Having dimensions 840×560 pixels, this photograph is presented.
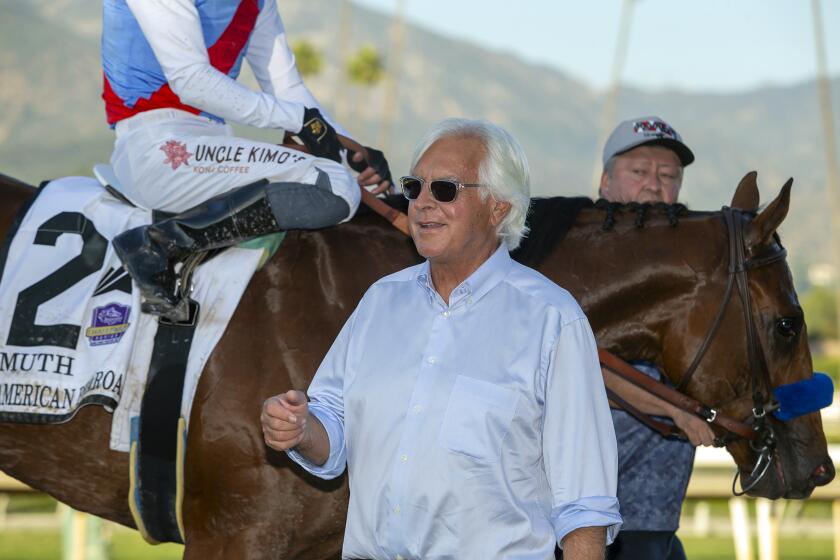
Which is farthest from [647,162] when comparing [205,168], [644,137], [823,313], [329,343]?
[823,313]

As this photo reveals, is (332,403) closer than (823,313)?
Yes

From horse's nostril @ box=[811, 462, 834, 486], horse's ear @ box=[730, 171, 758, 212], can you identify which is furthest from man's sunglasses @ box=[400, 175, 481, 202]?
horse's nostril @ box=[811, 462, 834, 486]

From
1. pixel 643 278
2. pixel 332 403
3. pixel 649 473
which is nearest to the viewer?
pixel 332 403

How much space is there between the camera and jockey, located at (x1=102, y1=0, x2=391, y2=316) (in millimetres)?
3799

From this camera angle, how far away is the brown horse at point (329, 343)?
3.66 m

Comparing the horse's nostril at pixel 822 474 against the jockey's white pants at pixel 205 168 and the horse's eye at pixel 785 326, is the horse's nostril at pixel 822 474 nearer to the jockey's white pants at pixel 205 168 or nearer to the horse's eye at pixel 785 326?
the horse's eye at pixel 785 326

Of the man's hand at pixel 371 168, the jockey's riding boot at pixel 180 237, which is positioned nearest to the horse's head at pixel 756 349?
the man's hand at pixel 371 168

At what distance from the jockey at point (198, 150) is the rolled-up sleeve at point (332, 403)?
1038 millimetres

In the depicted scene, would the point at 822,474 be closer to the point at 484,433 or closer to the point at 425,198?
the point at 484,433

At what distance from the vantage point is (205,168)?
3.96m

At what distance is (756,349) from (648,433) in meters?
0.53

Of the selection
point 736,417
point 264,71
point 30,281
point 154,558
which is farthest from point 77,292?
point 154,558

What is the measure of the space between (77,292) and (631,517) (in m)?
2.09

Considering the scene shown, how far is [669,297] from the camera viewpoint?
3.89 metres
